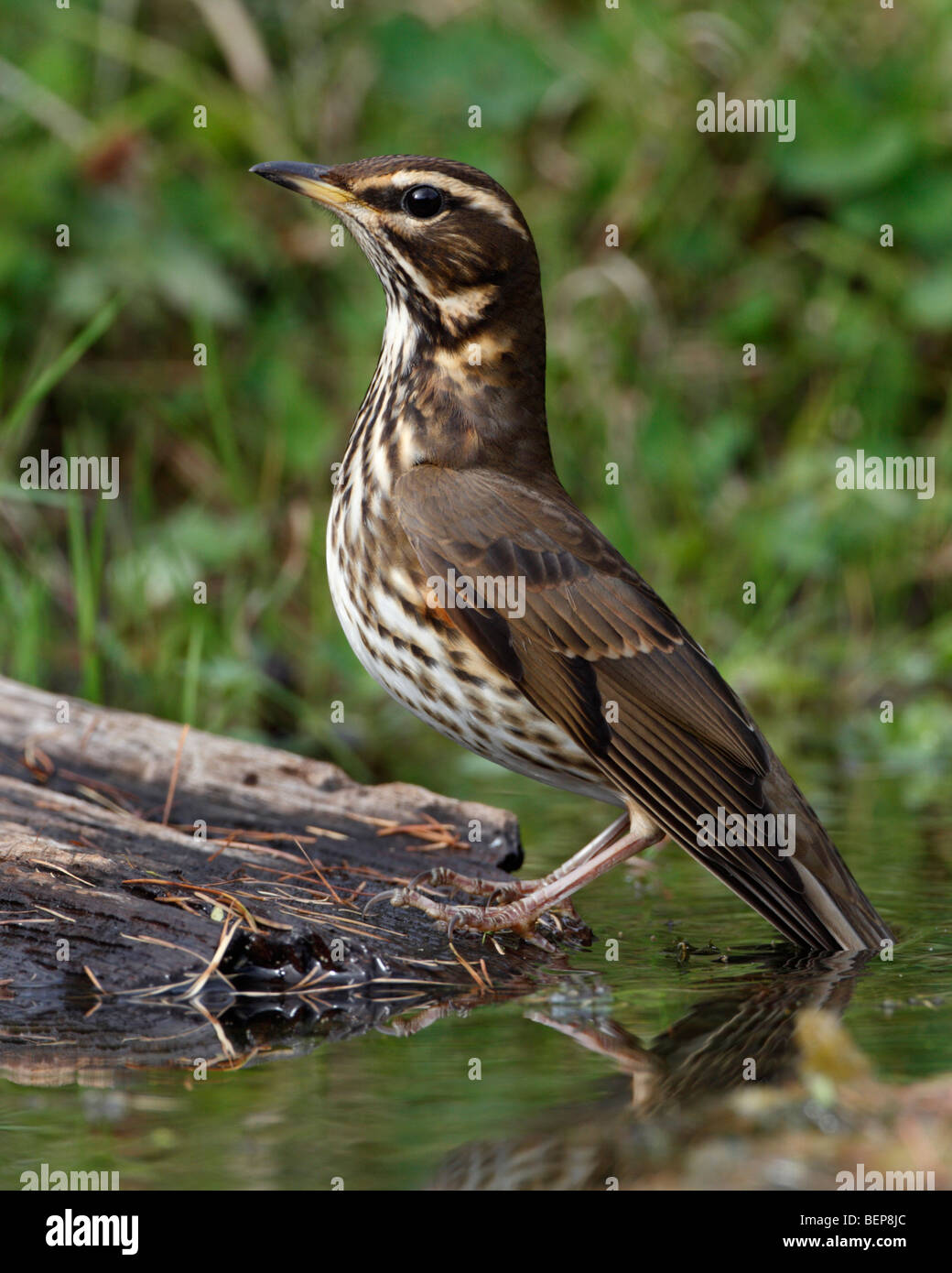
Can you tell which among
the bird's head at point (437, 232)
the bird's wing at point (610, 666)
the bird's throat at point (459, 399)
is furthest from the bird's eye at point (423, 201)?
the bird's wing at point (610, 666)

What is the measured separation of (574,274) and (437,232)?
5.26 metres

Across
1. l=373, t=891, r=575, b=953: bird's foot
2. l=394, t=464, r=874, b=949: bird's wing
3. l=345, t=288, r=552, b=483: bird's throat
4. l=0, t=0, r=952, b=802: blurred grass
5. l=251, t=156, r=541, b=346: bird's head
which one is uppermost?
l=0, t=0, r=952, b=802: blurred grass

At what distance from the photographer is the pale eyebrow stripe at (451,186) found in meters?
5.05

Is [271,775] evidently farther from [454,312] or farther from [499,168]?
[499,168]

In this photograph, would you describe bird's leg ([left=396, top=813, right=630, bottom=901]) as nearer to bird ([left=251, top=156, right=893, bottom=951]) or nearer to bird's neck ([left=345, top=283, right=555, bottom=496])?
bird ([left=251, top=156, right=893, bottom=951])

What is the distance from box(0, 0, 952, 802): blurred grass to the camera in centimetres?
935

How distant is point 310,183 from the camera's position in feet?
16.9

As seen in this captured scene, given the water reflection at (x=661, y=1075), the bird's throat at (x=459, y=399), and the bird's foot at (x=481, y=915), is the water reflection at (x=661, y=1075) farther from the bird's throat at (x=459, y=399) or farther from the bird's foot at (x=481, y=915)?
the bird's throat at (x=459, y=399)

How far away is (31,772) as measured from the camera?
211 inches

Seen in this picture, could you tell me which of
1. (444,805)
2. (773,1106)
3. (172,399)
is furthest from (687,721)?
(172,399)

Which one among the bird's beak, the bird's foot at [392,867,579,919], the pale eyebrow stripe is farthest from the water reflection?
the bird's beak

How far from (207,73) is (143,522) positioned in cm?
371

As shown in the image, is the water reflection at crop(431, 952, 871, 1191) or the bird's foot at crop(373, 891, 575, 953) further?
the bird's foot at crop(373, 891, 575, 953)

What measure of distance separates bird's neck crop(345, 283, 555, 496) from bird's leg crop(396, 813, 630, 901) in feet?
3.68
